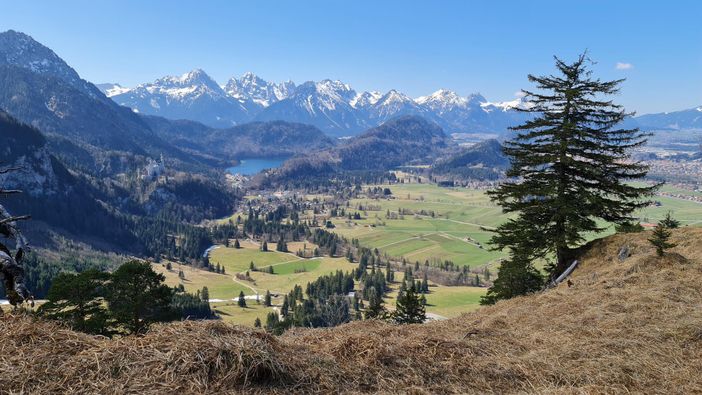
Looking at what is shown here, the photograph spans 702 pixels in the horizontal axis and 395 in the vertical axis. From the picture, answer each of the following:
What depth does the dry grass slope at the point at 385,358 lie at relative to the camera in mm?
5820

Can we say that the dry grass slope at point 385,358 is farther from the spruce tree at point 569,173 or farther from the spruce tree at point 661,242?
the spruce tree at point 569,173

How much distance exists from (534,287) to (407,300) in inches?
636

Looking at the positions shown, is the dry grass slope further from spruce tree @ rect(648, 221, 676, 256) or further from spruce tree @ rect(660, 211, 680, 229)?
spruce tree @ rect(660, 211, 680, 229)

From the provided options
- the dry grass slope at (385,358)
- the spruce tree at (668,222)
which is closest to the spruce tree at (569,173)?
the spruce tree at (668,222)

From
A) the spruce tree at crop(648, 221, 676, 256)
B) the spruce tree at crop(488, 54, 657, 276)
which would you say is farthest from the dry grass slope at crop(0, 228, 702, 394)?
the spruce tree at crop(488, 54, 657, 276)

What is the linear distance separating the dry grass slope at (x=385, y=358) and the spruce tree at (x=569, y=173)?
12321 millimetres

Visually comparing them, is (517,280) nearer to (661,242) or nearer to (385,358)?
(661,242)

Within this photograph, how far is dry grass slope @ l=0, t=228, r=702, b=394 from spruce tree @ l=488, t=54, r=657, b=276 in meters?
12.3

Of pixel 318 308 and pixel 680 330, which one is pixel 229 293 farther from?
pixel 680 330

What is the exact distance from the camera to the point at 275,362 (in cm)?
645

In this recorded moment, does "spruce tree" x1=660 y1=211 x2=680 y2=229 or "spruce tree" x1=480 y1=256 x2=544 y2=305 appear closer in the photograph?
"spruce tree" x1=660 y1=211 x2=680 y2=229

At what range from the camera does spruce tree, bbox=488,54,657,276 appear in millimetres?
23406

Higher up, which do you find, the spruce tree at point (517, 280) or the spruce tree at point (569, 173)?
the spruce tree at point (569, 173)

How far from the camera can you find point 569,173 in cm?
2447
